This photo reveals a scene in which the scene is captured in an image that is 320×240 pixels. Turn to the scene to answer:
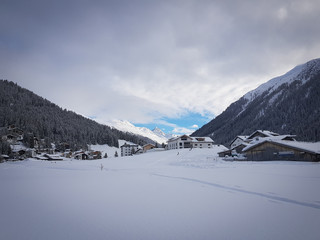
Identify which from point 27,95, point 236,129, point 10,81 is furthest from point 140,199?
point 10,81

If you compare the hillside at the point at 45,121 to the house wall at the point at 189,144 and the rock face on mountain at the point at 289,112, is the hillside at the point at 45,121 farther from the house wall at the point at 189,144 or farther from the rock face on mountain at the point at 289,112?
the rock face on mountain at the point at 289,112

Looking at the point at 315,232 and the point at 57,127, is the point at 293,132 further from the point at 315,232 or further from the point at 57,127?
the point at 57,127

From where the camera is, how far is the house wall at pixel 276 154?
30.1 m

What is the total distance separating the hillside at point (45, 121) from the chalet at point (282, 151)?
113658 mm

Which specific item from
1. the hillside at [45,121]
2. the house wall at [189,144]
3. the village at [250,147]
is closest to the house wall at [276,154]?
the village at [250,147]

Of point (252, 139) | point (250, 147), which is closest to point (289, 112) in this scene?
point (252, 139)

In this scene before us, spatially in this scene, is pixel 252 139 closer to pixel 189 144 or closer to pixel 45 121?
pixel 189 144

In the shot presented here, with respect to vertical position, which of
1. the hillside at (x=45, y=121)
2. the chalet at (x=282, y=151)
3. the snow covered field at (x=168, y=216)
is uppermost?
the hillside at (x=45, y=121)

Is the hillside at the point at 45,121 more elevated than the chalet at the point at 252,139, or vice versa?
the hillside at the point at 45,121

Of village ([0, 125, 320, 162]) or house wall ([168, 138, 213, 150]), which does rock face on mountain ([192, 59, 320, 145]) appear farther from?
village ([0, 125, 320, 162])

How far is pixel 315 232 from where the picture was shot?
178 inches

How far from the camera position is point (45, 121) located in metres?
140

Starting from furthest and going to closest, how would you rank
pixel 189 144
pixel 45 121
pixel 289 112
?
pixel 45 121, pixel 289 112, pixel 189 144

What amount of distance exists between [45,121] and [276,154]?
157 metres
